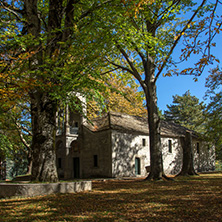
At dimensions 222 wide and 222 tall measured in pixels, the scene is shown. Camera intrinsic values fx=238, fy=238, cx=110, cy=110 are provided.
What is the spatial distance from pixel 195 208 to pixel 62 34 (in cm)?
991

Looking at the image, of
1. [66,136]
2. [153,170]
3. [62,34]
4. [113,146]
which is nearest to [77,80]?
[62,34]

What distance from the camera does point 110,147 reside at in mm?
24703

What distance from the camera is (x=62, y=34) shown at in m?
12.2

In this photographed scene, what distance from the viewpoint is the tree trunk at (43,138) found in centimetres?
1092

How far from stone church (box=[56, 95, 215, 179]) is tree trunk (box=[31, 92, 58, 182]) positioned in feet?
35.7

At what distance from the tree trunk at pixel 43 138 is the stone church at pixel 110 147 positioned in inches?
429

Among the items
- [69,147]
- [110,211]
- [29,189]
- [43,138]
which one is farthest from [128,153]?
[110,211]

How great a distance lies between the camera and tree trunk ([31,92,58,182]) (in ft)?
35.8

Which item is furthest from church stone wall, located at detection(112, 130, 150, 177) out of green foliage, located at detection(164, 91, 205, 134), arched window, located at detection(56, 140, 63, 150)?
green foliage, located at detection(164, 91, 205, 134)

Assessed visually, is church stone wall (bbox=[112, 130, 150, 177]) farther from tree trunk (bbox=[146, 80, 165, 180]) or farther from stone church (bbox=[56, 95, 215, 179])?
tree trunk (bbox=[146, 80, 165, 180])

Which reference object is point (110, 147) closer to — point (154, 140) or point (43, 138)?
point (154, 140)

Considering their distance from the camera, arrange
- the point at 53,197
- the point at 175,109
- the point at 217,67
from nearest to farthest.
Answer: the point at 53,197 → the point at 217,67 → the point at 175,109

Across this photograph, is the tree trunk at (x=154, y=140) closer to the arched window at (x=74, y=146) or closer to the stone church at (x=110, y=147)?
the stone church at (x=110, y=147)

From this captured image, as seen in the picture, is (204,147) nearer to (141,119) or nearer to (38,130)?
(141,119)
